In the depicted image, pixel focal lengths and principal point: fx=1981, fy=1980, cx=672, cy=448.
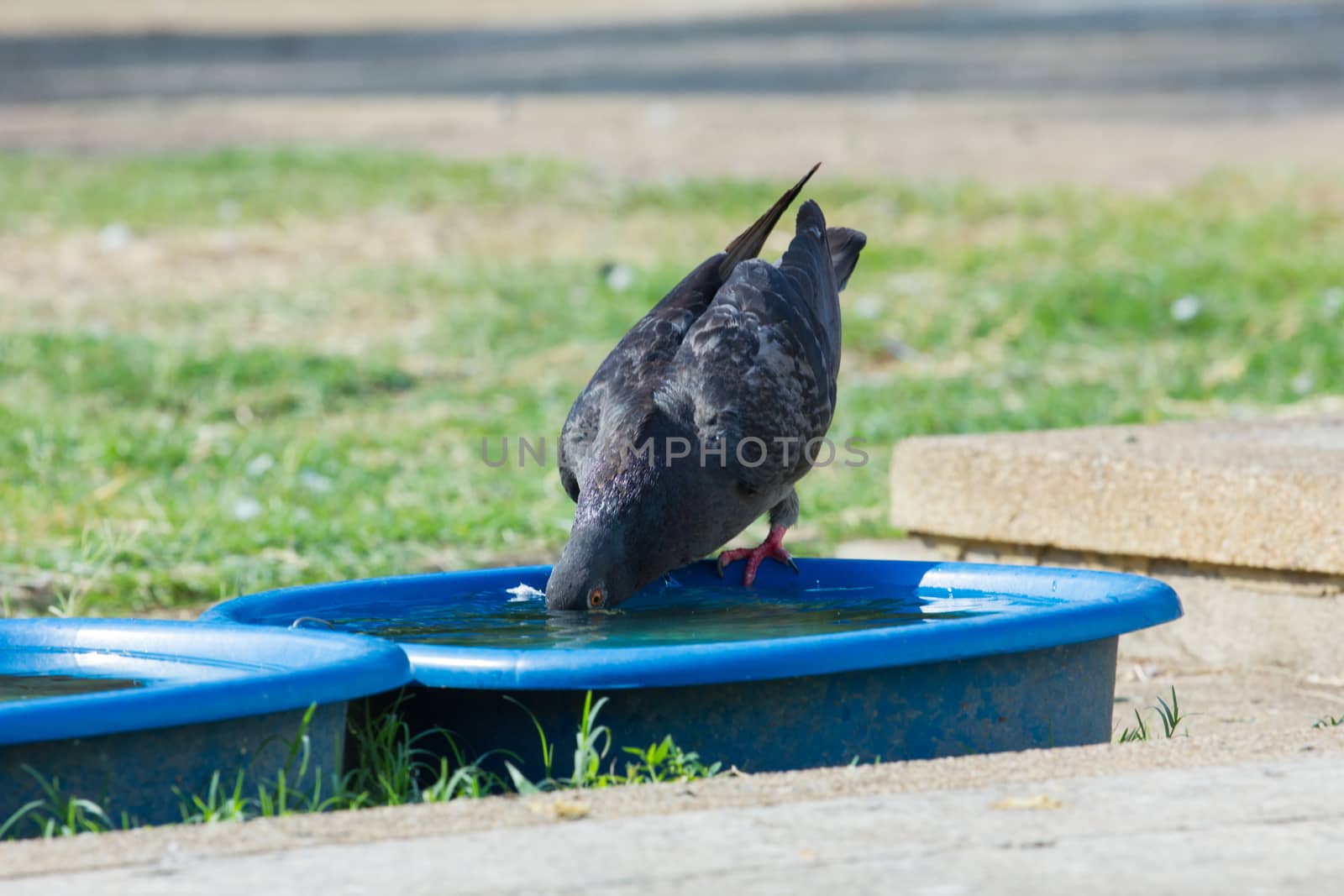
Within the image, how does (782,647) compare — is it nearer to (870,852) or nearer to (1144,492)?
(870,852)

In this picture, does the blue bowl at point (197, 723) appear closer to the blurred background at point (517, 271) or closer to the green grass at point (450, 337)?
the blurred background at point (517, 271)

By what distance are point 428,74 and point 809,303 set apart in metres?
16.4

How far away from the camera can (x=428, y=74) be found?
806 inches

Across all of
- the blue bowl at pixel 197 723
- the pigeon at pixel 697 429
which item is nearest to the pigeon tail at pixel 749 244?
the pigeon at pixel 697 429

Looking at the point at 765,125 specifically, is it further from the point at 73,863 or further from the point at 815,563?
the point at 73,863

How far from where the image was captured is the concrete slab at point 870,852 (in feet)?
7.92

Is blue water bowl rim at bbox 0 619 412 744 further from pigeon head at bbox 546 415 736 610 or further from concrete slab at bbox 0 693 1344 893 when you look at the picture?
pigeon head at bbox 546 415 736 610

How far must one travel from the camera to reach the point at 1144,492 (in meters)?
4.71

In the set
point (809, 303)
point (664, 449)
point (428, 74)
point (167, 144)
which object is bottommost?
point (664, 449)

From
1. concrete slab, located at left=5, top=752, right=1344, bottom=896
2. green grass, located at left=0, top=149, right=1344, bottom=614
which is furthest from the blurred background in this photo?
concrete slab, located at left=5, top=752, right=1344, bottom=896

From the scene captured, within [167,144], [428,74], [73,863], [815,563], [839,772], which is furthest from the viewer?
[428,74]

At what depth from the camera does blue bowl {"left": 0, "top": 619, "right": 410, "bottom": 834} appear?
2.83 meters

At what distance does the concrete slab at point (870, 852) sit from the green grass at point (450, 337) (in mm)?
2421

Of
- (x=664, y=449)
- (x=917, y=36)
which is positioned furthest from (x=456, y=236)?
(x=917, y=36)
